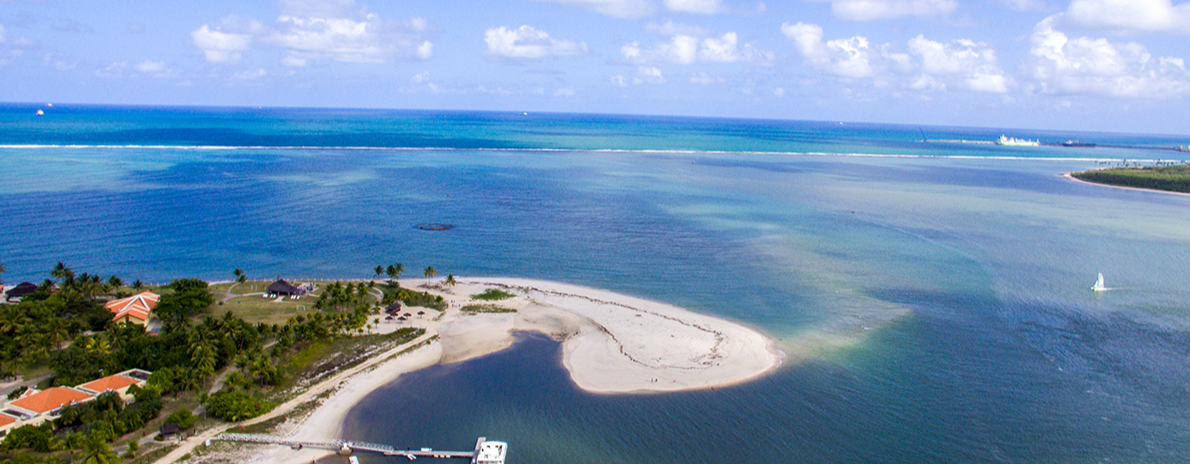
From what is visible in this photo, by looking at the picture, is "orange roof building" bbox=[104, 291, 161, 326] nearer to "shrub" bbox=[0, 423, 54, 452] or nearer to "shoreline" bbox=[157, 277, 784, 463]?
"shrub" bbox=[0, 423, 54, 452]

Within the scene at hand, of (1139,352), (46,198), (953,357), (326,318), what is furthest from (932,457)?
(46,198)

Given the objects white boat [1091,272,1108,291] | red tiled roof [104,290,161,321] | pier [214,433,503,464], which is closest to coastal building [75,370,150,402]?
pier [214,433,503,464]

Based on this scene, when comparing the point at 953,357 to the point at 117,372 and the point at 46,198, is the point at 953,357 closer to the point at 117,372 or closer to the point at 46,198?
the point at 117,372

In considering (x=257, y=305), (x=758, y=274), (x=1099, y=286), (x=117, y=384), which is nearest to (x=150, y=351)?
(x=117, y=384)

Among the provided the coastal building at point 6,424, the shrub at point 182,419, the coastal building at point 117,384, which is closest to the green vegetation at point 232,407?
the shrub at point 182,419

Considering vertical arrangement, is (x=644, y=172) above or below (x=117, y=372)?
above

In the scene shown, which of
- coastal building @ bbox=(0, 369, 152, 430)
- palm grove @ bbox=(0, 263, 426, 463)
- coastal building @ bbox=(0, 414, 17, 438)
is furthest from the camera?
coastal building @ bbox=(0, 369, 152, 430)
